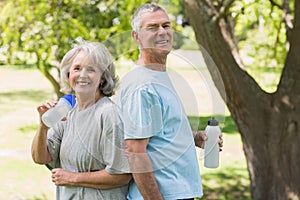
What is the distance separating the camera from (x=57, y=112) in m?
2.12

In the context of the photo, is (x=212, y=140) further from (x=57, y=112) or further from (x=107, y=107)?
(x=57, y=112)

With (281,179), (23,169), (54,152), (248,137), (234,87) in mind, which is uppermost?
(54,152)

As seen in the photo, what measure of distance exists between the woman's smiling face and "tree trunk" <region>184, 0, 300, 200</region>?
117 inches

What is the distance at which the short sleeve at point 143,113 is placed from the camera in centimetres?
201

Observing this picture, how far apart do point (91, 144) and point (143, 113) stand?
0.77 ft

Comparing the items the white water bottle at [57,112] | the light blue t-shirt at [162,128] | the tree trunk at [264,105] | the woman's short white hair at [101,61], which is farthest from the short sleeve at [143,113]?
the tree trunk at [264,105]

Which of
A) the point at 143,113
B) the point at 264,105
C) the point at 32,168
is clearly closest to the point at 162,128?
→ the point at 143,113

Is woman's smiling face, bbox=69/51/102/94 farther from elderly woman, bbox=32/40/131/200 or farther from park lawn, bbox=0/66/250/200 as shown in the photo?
park lawn, bbox=0/66/250/200

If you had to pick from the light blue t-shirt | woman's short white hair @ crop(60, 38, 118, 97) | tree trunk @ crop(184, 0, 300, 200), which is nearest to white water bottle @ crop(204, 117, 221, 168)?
the light blue t-shirt

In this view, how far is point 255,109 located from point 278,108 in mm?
196

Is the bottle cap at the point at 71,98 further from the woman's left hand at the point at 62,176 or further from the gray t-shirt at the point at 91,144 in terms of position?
the woman's left hand at the point at 62,176

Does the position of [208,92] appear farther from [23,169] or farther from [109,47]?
[23,169]

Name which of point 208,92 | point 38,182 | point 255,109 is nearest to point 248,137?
point 255,109

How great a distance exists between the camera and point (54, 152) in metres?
2.26
